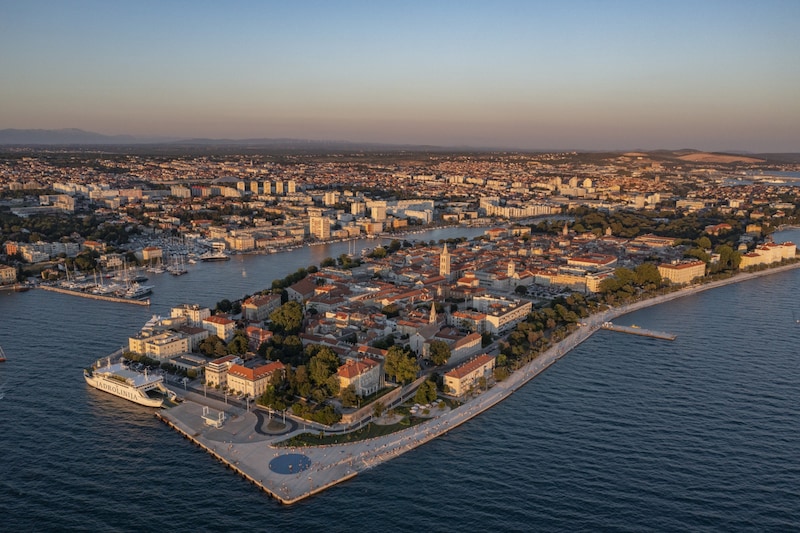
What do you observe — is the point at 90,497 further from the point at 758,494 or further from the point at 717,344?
the point at 717,344

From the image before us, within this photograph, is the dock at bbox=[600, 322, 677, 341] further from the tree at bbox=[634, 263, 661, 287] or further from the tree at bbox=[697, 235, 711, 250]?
the tree at bbox=[697, 235, 711, 250]

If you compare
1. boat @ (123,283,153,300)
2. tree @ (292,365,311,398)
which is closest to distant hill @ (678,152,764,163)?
boat @ (123,283,153,300)

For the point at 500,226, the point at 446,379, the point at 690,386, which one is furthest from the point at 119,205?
the point at 690,386

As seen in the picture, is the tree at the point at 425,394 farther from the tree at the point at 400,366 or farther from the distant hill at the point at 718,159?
the distant hill at the point at 718,159

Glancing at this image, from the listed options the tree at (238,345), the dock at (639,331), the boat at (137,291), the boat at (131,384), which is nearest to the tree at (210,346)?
the tree at (238,345)

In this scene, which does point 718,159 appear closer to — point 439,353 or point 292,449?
point 439,353

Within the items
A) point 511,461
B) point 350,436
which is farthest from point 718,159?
point 350,436

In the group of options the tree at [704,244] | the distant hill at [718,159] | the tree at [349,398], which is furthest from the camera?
the distant hill at [718,159]
